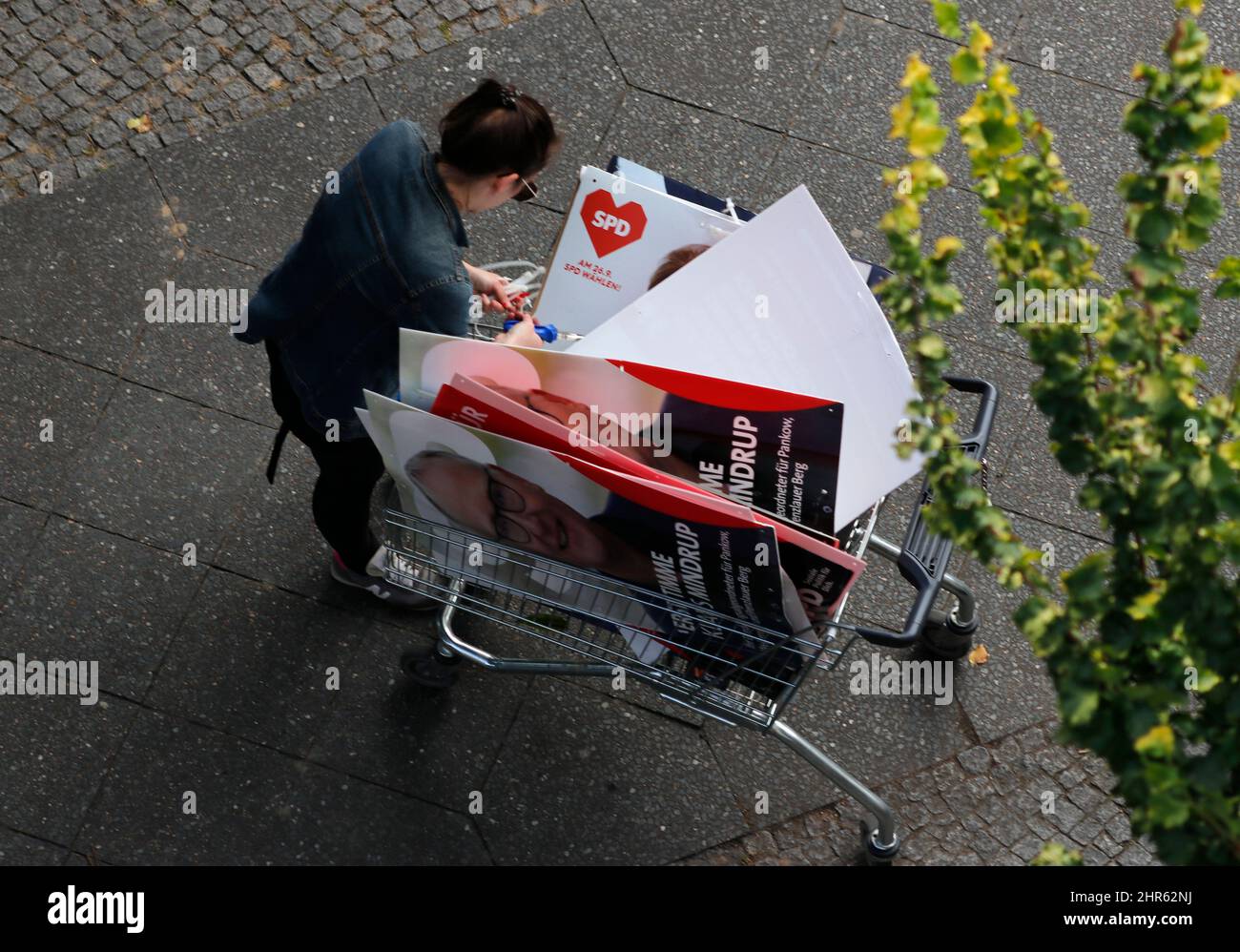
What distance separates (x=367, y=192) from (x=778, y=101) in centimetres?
268

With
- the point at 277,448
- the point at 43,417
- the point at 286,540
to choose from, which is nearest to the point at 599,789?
the point at 286,540

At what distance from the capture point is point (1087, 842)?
4.09 meters

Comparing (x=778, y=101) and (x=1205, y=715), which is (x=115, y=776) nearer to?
(x=1205, y=715)

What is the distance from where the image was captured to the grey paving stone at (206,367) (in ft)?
15.3

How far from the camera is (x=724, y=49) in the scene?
539cm

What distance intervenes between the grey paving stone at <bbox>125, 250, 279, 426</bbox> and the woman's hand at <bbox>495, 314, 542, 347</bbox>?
5.58 ft

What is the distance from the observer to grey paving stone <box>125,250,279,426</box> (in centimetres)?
465

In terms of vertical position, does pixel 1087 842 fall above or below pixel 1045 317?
below

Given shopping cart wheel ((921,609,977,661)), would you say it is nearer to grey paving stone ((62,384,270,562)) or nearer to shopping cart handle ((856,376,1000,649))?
shopping cart handle ((856,376,1000,649))

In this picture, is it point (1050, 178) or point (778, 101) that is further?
point (778, 101)

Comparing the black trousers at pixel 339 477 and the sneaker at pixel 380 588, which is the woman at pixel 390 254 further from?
the sneaker at pixel 380 588

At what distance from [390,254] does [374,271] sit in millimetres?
70
